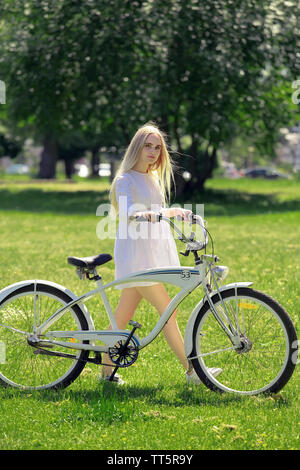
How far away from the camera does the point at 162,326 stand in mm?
4992

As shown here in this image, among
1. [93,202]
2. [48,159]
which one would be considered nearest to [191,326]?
[93,202]

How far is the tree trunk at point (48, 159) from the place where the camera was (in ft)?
153

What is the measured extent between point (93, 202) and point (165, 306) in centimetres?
2236

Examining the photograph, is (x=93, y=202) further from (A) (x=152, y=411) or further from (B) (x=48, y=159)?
(A) (x=152, y=411)

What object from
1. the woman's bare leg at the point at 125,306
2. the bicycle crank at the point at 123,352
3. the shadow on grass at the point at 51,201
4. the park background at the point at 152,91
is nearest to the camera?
the bicycle crank at the point at 123,352

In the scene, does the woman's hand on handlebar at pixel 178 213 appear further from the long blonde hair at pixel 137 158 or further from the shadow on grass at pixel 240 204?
the shadow on grass at pixel 240 204

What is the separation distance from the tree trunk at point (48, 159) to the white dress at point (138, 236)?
Answer: 4188 centimetres

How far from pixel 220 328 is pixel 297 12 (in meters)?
23.0

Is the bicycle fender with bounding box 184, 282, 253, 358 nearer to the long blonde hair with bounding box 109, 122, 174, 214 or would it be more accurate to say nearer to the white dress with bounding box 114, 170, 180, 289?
the white dress with bounding box 114, 170, 180, 289

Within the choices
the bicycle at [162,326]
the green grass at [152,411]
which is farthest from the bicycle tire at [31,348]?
the green grass at [152,411]

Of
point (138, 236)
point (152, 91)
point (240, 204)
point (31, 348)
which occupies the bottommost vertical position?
point (240, 204)

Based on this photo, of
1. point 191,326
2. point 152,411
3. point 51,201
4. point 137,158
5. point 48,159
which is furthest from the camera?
point 48,159
